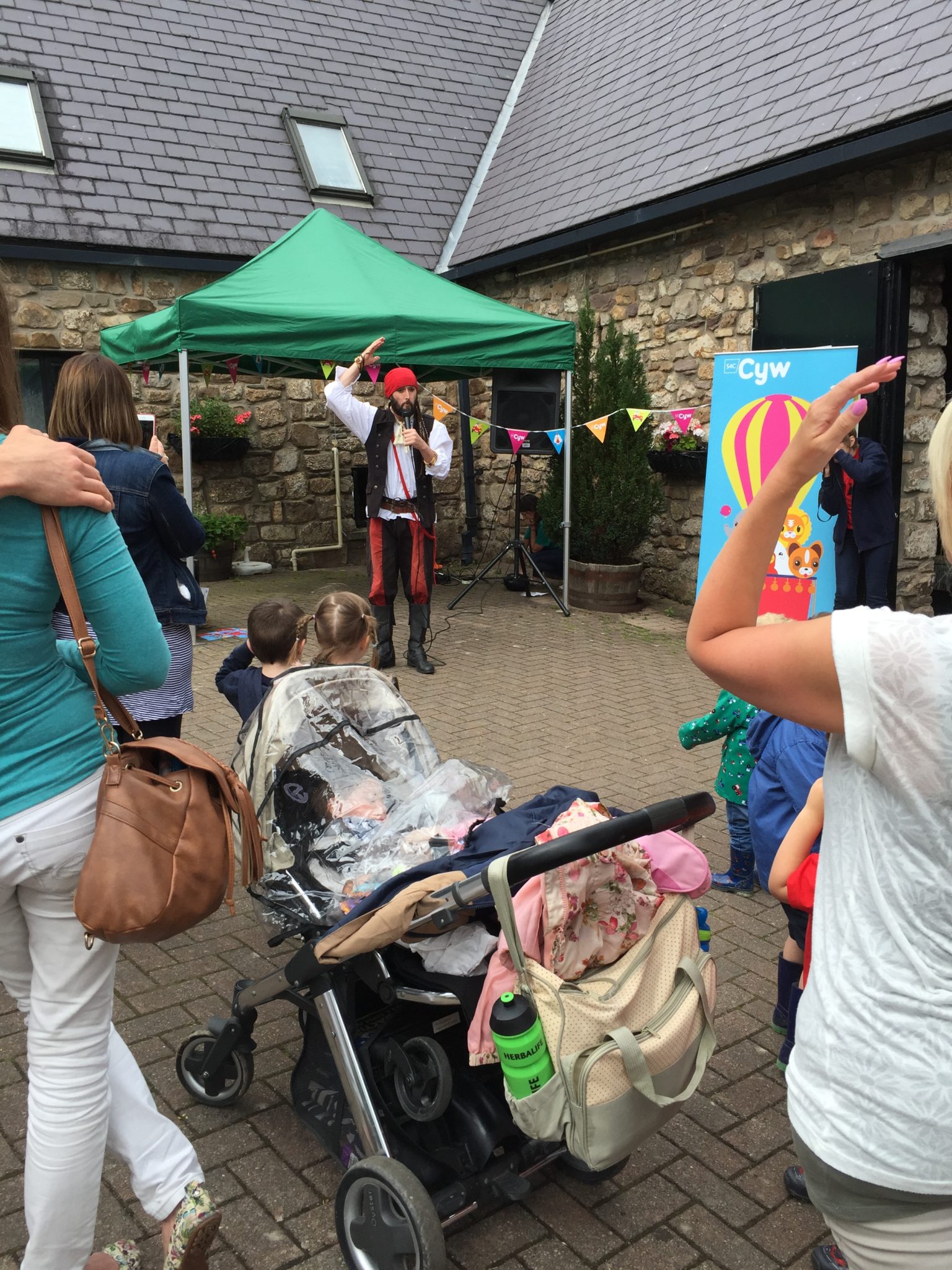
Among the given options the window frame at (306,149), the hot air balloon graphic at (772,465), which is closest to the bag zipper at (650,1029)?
the hot air balloon graphic at (772,465)

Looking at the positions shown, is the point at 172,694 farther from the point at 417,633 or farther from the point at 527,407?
the point at 527,407

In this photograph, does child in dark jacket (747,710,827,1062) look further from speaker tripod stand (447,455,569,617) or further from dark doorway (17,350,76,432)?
dark doorway (17,350,76,432)

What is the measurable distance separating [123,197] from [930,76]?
7.65 m

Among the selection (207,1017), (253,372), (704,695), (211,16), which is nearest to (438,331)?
(253,372)

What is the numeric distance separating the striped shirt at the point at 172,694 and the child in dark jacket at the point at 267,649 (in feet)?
0.47

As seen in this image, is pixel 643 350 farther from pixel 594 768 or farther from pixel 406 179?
pixel 594 768

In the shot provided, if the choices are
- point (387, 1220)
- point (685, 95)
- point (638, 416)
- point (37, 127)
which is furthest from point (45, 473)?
point (37, 127)

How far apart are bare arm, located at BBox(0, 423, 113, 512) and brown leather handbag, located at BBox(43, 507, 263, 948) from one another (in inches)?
1.7

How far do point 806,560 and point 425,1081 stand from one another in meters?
5.88

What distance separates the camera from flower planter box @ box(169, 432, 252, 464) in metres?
11.1

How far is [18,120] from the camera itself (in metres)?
10.4

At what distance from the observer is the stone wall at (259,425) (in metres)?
10.5

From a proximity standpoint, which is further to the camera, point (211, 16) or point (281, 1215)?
point (211, 16)

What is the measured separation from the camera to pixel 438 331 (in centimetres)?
786
